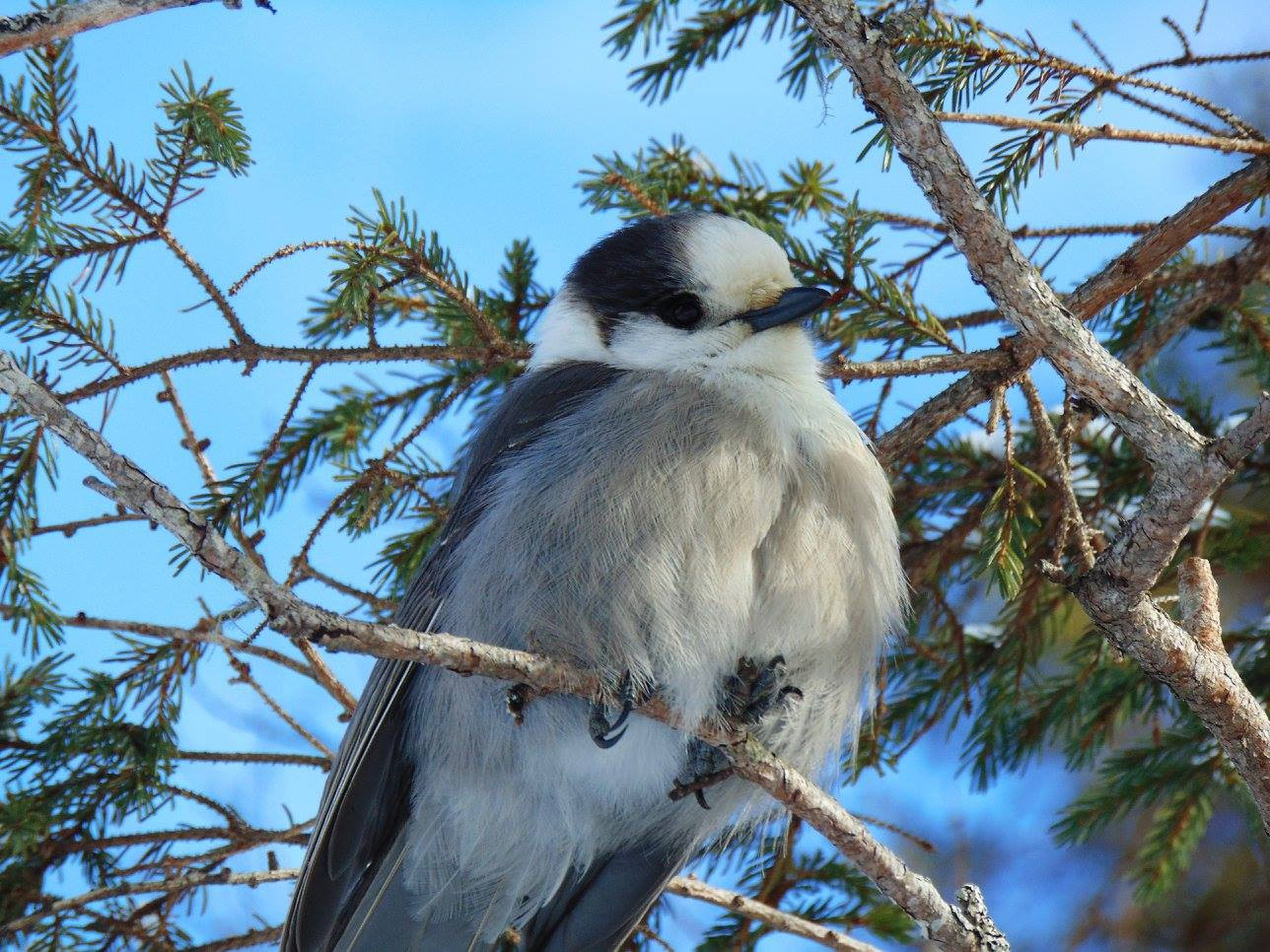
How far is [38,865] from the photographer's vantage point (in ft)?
7.48

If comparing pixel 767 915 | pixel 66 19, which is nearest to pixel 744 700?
pixel 767 915

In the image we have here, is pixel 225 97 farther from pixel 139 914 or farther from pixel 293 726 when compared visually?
pixel 139 914

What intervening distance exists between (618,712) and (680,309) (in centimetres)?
76

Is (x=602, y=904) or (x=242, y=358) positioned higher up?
(x=242, y=358)

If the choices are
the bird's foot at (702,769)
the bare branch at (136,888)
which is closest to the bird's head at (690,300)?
the bird's foot at (702,769)

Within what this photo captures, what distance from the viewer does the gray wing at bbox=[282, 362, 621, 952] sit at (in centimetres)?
210

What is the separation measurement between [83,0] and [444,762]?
126 cm

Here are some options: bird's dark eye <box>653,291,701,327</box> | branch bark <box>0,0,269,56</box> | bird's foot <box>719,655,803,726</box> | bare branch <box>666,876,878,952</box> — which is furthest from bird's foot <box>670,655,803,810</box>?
branch bark <box>0,0,269,56</box>

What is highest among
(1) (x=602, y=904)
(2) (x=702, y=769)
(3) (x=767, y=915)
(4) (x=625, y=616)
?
(4) (x=625, y=616)

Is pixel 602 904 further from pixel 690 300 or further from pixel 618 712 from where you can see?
pixel 690 300

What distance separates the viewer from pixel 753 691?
200 cm

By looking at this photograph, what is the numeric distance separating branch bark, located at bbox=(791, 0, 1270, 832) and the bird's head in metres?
0.56

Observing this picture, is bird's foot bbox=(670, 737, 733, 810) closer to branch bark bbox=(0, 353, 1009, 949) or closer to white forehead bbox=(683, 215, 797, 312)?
branch bark bbox=(0, 353, 1009, 949)

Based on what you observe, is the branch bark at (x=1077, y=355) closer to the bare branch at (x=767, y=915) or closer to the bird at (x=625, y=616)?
the bird at (x=625, y=616)
